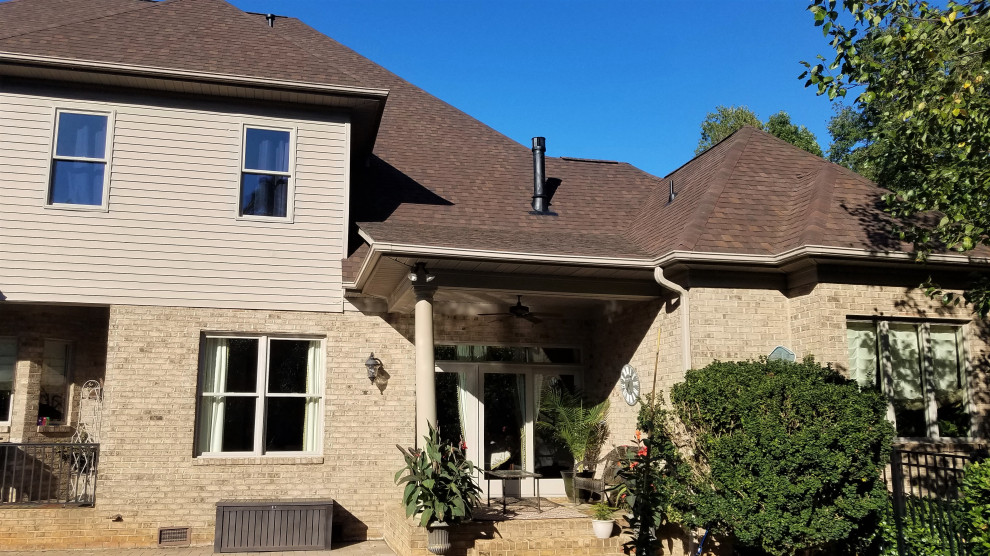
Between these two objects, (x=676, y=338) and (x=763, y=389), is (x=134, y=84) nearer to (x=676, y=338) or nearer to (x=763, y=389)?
(x=676, y=338)

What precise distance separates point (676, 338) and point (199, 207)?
6838mm

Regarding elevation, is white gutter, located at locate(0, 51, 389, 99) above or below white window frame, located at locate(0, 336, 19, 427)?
above

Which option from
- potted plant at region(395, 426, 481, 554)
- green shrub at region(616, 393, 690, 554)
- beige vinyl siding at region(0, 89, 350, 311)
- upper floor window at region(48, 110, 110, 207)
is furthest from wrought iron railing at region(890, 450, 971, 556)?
upper floor window at region(48, 110, 110, 207)

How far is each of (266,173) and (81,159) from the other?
8.07ft

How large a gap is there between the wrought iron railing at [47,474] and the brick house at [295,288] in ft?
0.41

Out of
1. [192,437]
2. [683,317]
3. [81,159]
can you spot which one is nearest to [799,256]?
[683,317]

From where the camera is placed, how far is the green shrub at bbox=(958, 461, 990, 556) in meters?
6.86

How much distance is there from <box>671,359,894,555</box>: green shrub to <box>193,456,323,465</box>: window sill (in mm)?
5338

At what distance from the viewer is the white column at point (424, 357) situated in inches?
372

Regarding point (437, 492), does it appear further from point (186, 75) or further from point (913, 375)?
point (186, 75)

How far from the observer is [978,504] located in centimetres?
696

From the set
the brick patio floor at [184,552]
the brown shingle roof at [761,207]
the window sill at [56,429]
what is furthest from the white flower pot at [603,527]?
the window sill at [56,429]

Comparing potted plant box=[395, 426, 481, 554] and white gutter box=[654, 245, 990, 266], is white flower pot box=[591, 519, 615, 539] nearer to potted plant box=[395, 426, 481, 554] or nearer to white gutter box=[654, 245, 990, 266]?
potted plant box=[395, 426, 481, 554]

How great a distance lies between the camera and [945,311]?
33.6ft
